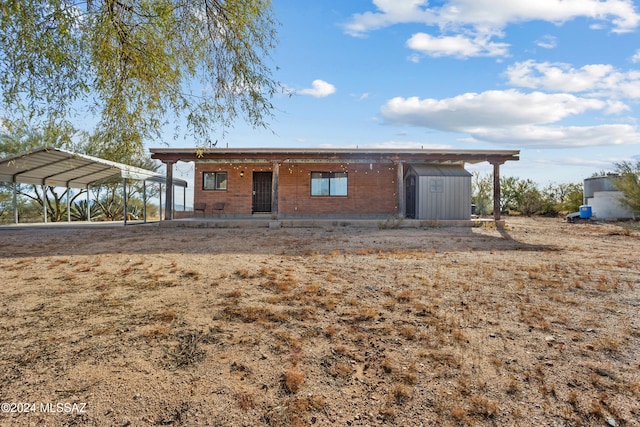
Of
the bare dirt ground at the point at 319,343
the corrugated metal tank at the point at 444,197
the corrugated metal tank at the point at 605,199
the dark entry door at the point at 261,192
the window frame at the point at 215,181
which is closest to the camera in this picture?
the bare dirt ground at the point at 319,343

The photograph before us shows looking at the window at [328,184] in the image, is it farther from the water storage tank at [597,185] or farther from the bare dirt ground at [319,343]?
the water storage tank at [597,185]

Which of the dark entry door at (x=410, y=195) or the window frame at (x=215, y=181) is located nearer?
the dark entry door at (x=410, y=195)

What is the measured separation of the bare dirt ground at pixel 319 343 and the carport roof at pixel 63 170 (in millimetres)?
6359

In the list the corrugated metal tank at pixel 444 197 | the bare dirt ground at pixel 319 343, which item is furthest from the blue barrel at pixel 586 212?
the bare dirt ground at pixel 319 343

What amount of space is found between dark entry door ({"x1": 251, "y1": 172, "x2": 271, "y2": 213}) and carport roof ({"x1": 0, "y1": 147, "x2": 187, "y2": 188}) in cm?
351

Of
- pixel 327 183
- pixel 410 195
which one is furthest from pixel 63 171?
pixel 410 195

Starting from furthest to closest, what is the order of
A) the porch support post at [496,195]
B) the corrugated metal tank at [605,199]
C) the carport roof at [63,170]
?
the corrugated metal tank at [605,199] < the porch support post at [496,195] < the carport roof at [63,170]

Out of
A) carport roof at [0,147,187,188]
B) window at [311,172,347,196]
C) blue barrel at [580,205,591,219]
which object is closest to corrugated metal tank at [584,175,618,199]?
blue barrel at [580,205,591,219]

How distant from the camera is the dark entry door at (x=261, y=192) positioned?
Answer: 15.8 metres

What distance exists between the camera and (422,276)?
5195 mm

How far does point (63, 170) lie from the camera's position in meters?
13.7

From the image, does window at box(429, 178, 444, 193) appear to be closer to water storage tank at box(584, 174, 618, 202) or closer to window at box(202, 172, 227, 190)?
water storage tank at box(584, 174, 618, 202)

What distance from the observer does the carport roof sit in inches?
444

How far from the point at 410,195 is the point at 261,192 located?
21.4ft
